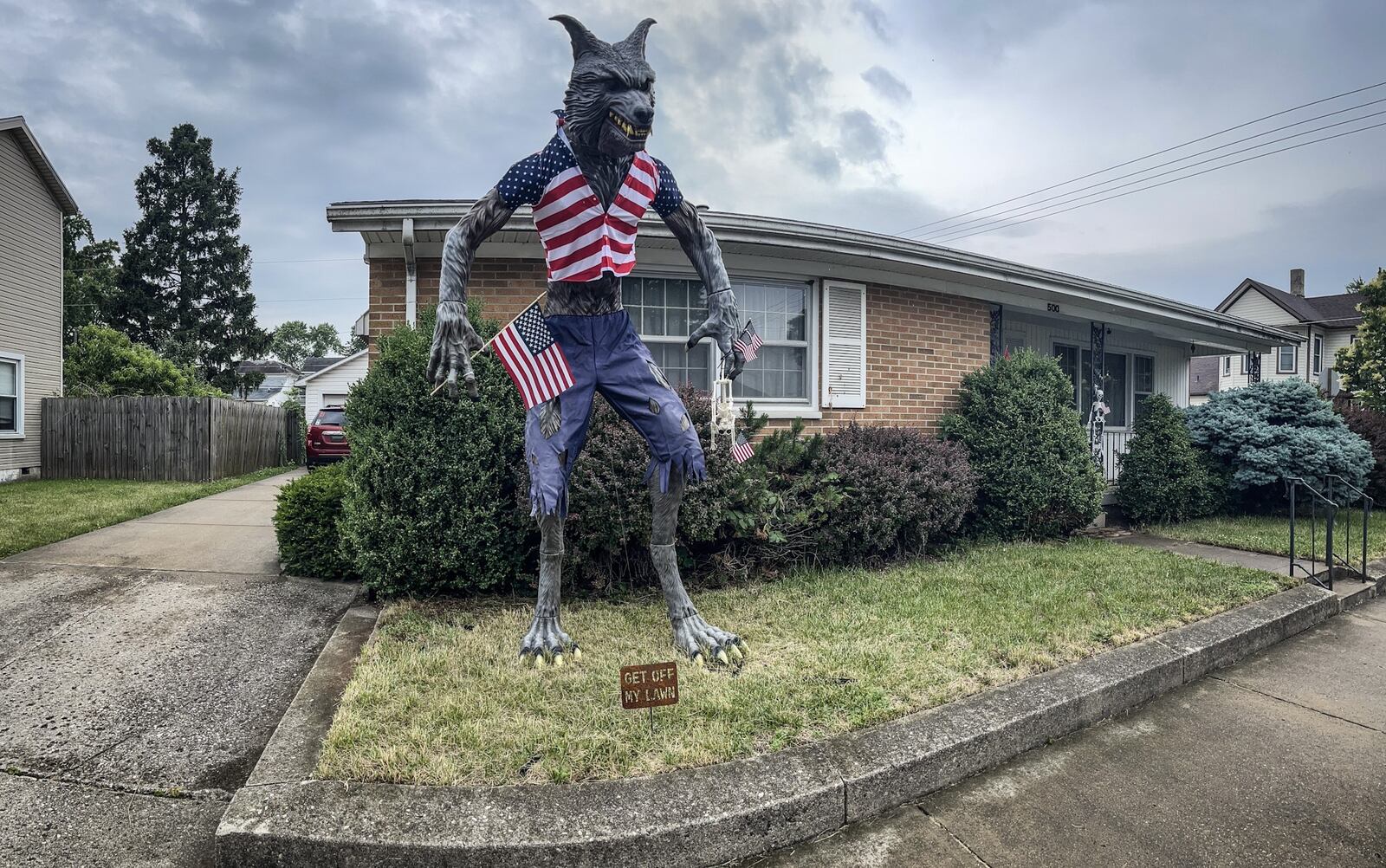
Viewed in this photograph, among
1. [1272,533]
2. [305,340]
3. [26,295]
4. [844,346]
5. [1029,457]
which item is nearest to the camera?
[1029,457]

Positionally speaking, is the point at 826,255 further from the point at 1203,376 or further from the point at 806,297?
the point at 1203,376

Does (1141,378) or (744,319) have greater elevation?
(744,319)

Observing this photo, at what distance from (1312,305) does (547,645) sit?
1705 inches

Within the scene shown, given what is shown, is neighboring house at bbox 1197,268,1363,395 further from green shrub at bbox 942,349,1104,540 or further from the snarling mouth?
the snarling mouth

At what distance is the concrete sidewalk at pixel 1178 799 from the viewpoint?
2258 millimetres

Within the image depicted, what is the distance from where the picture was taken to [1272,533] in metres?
7.59

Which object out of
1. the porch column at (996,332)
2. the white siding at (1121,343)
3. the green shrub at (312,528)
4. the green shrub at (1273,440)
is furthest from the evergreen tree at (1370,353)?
the green shrub at (312,528)

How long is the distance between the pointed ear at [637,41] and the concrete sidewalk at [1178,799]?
3.28 meters

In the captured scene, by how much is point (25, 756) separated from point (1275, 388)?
11903 millimetres

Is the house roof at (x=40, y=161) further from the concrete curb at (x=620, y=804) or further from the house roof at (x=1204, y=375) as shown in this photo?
the house roof at (x=1204, y=375)

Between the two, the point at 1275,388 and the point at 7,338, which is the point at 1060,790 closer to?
the point at 1275,388

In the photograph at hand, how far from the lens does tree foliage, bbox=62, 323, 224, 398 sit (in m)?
15.4

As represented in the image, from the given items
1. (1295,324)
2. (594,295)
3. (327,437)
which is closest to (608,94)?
(594,295)

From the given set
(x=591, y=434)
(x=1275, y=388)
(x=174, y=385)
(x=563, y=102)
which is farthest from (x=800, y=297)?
(x=174, y=385)
